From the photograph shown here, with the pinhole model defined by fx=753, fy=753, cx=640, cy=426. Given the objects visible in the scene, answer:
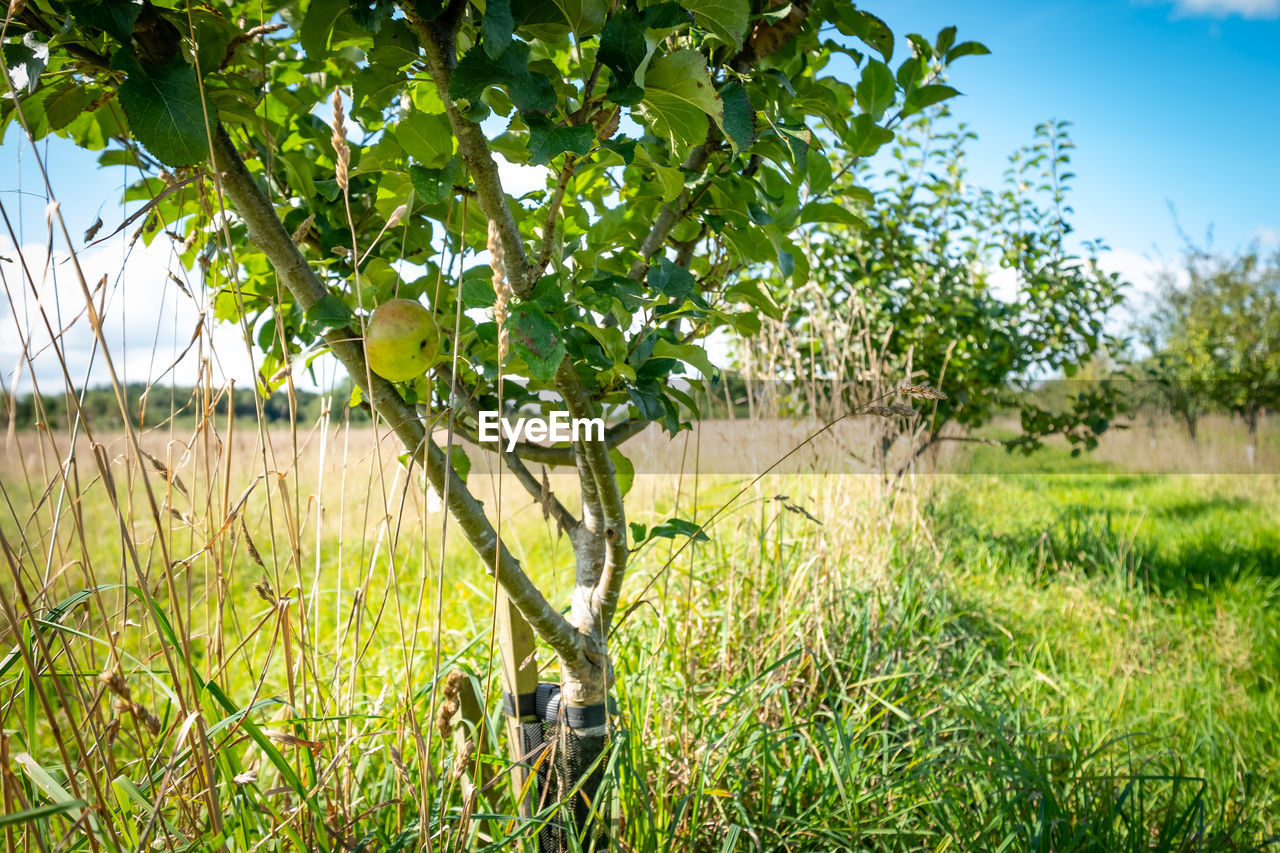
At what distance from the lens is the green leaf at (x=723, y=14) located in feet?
2.08

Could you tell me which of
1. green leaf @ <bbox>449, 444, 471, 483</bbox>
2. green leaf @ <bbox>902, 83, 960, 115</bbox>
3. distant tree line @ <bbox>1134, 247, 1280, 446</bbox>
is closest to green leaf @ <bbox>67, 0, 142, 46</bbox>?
green leaf @ <bbox>449, 444, 471, 483</bbox>

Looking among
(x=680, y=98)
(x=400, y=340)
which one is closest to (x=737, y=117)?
(x=680, y=98)

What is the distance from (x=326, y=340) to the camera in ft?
2.49

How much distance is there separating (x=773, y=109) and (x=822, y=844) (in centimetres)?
112

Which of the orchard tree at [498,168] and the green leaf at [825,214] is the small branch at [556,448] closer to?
the orchard tree at [498,168]

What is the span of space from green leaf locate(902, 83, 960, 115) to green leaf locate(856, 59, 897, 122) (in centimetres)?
2

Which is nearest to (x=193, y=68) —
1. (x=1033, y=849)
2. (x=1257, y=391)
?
(x=1033, y=849)

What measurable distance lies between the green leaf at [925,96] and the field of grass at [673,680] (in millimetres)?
611

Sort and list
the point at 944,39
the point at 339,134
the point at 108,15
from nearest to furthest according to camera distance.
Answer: the point at 108,15 → the point at 339,134 → the point at 944,39

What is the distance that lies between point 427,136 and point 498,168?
0.08 metres

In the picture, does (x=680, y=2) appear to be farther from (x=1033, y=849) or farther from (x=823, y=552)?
(x=823, y=552)

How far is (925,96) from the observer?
929 millimetres

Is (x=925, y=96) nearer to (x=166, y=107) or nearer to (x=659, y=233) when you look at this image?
(x=659, y=233)

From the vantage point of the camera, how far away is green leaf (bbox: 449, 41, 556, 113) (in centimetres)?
60
